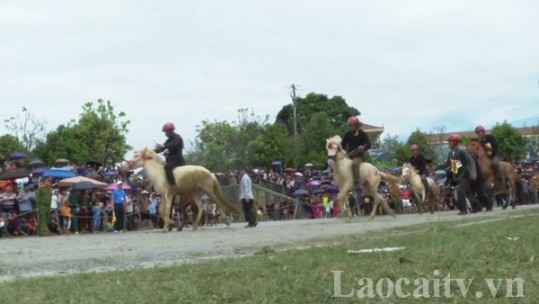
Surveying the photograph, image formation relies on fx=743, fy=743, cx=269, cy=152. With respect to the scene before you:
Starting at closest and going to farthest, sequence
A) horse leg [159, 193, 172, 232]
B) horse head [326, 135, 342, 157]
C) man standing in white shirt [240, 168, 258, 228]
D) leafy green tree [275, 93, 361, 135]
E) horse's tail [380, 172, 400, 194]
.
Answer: horse leg [159, 193, 172, 232] → horse head [326, 135, 342, 157] → man standing in white shirt [240, 168, 258, 228] → horse's tail [380, 172, 400, 194] → leafy green tree [275, 93, 361, 135]

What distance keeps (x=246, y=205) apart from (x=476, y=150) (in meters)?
6.90

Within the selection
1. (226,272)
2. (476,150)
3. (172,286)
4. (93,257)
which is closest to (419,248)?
(226,272)

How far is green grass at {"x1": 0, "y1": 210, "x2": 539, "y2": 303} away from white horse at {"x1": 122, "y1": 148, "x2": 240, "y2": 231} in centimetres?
1053

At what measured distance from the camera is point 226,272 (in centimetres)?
610

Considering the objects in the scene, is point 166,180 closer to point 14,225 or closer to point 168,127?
point 168,127

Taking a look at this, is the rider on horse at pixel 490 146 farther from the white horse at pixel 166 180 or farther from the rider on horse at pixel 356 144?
the white horse at pixel 166 180

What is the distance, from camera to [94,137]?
7788cm

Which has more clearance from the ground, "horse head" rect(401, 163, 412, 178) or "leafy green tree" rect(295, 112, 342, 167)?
"leafy green tree" rect(295, 112, 342, 167)

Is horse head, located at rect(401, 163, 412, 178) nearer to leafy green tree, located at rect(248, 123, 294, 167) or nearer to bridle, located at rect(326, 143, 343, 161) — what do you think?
bridle, located at rect(326, 143, 343, 161)

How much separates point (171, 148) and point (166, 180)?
80cm

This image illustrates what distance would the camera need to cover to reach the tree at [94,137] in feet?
246

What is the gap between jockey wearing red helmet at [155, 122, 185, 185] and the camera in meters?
18.0

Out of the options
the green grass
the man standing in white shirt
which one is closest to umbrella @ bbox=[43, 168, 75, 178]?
the man standing in white shirt

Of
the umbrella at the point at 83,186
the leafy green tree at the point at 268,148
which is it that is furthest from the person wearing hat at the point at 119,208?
the leafy green tree at the point at 268,148
